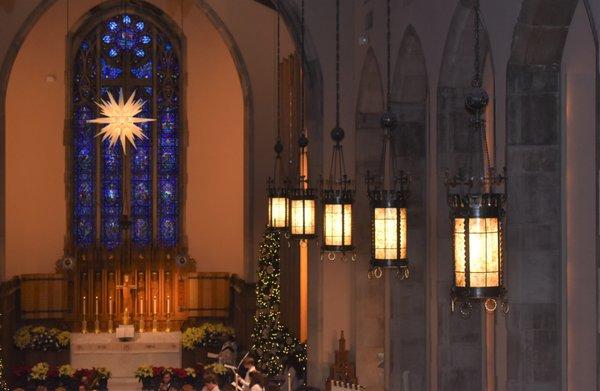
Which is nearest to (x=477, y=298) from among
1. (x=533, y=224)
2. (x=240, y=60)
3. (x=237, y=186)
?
(x=533, y=224)

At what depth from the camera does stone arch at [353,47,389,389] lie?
1808 cm

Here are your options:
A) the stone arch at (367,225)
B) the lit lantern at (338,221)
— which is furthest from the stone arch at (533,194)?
the stone arch at (367,225)

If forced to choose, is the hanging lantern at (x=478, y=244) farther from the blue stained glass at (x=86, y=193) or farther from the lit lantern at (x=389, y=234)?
the blue stained glass at (x=86, y=193)

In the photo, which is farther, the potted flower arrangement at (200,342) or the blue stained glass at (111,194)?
the blue stained glass at (111,194)

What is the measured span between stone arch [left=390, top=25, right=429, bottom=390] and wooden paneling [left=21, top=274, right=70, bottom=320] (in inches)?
501

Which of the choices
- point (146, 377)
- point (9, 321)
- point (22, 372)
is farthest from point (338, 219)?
point (9, 321)

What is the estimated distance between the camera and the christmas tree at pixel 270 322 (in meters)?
22.4

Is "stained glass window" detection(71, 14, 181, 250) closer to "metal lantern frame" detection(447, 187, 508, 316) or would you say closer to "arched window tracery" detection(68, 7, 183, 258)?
"arched window tracery" detection(68, 7, 183, 258)

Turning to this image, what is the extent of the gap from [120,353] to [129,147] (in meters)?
5.05

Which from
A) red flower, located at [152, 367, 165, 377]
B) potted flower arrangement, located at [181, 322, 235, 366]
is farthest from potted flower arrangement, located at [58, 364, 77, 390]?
potted flower arrangement, located at [181, 322, 235, 366]

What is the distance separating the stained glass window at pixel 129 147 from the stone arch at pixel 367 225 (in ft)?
34.7

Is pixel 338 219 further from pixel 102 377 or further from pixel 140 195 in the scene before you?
pixel 140 195

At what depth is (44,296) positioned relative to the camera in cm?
2727

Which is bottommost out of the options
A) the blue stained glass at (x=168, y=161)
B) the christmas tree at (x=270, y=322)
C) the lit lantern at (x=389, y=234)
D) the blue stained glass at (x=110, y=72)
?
the christmas tree at (x=270, y=322)
